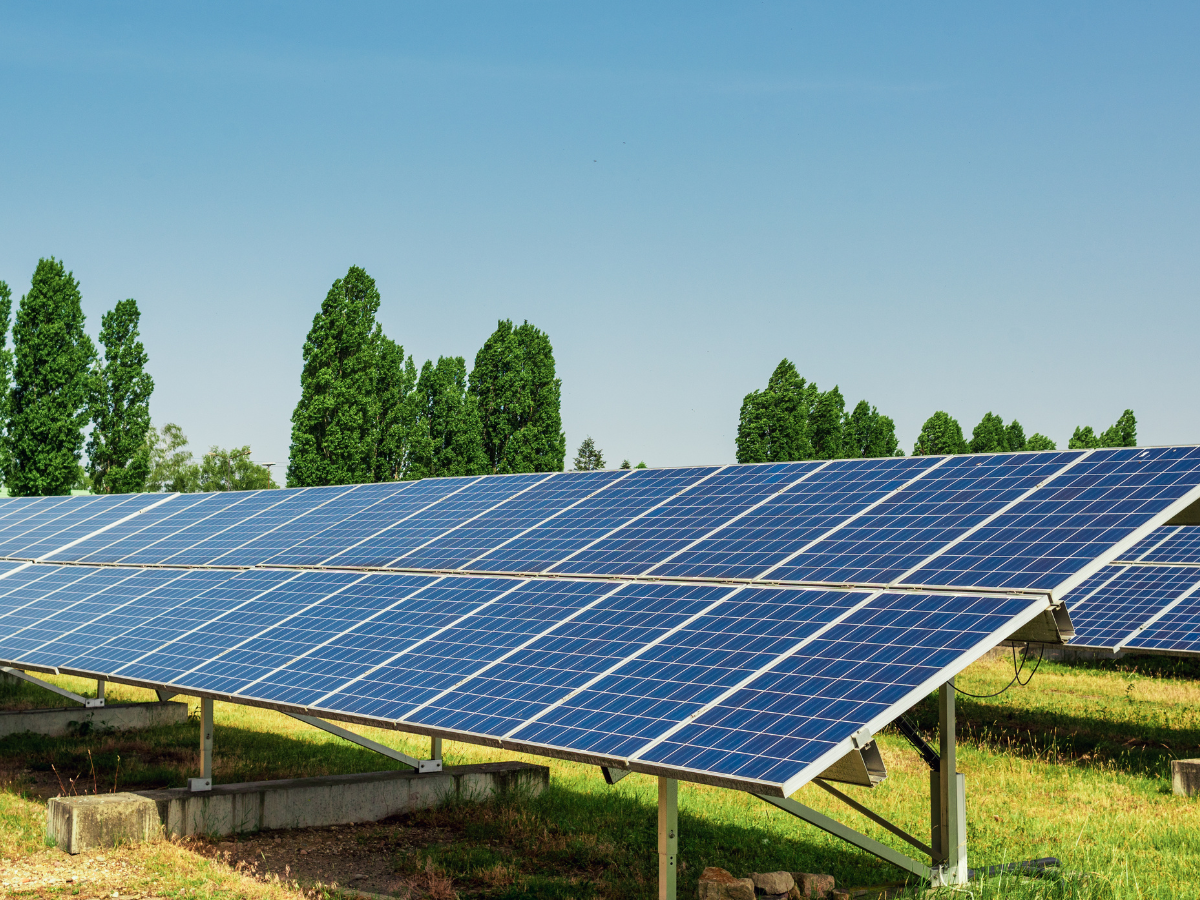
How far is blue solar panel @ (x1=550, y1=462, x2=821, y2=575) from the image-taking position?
13.7 meters

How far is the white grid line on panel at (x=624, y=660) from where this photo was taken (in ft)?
Result: 32.2

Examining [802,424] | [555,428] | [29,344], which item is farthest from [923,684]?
[802,424]

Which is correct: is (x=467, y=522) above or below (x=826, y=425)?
below

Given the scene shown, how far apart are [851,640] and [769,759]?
83.5 inches

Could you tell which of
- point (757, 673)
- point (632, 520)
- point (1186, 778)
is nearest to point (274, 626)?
point (632, 520)

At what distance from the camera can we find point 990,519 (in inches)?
475

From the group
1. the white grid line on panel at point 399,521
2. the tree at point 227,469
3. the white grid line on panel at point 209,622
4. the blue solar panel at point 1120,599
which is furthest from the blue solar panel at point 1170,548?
the tree at point 227,469

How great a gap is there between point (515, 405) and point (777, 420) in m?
15.7

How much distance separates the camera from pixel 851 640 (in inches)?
390

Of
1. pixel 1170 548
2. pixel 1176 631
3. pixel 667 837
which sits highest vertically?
pixel 1170 548

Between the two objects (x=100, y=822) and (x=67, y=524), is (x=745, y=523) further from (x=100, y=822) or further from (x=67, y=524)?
(x=67, y=524)

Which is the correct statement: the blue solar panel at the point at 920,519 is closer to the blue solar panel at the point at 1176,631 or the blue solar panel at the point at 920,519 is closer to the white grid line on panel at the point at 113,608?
the white grid line on panel at the point at 113,608

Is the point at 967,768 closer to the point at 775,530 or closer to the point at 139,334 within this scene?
the point at 775,530

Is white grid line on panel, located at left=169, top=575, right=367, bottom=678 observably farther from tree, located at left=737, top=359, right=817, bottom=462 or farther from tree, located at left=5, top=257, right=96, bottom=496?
tree, located at left=737, top=359, right=817, bottom=462
